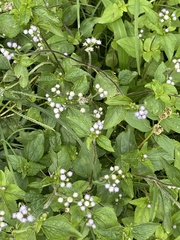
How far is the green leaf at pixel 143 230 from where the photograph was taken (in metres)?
1.14

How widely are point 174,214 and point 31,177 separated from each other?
18.5 inches

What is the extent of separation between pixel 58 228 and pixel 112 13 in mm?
749

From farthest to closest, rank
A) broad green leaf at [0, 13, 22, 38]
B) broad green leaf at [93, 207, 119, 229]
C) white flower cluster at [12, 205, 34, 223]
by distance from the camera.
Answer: broad green leaf at [0, 13, 22, 38], broad green leaf at [93, 207, 119, 229], white flower cluster at [12, 205, 34, 223]

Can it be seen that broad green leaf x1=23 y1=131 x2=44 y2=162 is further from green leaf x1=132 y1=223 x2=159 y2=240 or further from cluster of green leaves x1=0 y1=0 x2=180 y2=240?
green leaf x1=132 y1=223 x2=159 y2=240

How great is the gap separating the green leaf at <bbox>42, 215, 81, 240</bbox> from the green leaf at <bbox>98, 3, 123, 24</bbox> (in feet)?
2.28

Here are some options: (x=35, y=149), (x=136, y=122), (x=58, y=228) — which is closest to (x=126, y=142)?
(x=136, y=122)

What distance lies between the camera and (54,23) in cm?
127

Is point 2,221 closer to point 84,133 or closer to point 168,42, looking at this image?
point 84,133

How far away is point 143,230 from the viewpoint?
1155 millimetres

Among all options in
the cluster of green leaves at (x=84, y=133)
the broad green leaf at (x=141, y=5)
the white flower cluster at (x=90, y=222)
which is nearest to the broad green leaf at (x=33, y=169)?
the cluster of green leaves at (x=84, y=133)

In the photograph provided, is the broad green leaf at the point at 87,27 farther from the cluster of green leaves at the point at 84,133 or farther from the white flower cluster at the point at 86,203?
the white flower cluster at the point at 86,203

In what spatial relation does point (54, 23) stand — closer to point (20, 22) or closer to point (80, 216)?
point (20, 22)

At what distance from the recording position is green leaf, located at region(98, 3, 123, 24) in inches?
55.6

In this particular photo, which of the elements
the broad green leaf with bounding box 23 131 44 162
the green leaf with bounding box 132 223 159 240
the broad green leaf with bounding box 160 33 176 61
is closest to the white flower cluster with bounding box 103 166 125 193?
the green leaf with bounding box 132 223 159 240
